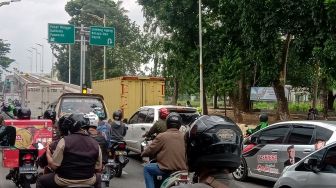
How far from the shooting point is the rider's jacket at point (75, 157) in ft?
16.0

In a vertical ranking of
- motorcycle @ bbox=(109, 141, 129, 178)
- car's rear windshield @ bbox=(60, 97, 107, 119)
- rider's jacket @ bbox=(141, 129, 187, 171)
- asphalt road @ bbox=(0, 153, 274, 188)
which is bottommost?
asphalt road @ bbox=(0, 153, 274, 188)

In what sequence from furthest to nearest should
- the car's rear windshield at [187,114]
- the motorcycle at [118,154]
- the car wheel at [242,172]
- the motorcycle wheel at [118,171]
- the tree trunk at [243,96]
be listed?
the tree trunk at [243,96]
the car's rear windshield at [187,114]
the motorcycle wheel at [118,171]
the car wheel at [242,172]
the motorcycle at [118,154]

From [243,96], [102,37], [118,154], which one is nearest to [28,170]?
[118,154]

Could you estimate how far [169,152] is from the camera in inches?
250

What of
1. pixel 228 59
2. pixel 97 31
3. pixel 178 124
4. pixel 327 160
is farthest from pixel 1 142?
pixel 97 31

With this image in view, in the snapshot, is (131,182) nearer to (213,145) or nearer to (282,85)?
(213,145)

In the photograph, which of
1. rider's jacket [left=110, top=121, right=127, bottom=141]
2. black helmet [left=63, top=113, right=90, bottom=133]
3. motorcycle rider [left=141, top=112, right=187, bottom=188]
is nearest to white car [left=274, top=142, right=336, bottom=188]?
motorcycle rider [left=141, top=112, right=187, bottom=188]

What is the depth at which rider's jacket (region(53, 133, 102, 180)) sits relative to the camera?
4.89 m

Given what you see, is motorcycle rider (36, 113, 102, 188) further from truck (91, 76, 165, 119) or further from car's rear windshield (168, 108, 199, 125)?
truck (91, 76, 165, 119)

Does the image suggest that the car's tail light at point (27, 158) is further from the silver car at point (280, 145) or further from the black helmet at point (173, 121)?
the silver car at point (280, 145)

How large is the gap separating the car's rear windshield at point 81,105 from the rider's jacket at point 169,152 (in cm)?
936

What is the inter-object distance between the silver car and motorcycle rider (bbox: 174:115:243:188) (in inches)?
260

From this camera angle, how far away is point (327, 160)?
21.7 feet

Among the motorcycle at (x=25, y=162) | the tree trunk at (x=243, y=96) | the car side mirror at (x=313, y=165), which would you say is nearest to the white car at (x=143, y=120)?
the motorcycle at (x=25, y=162)
